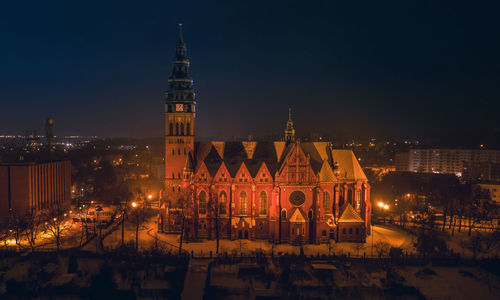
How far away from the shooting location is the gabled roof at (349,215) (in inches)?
2367

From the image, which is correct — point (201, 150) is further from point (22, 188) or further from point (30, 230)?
point (22, 188)

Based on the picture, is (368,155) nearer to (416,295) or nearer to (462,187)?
(462,187)

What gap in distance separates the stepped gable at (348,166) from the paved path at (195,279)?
26.9 metres

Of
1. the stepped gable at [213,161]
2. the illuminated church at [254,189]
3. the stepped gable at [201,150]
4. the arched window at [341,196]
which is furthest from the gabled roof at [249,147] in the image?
the arched window at [341,196]

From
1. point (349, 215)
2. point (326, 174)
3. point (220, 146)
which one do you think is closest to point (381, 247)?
point (349, 215)

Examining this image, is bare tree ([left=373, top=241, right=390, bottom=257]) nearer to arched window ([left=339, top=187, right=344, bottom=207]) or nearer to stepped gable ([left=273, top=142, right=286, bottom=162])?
arched window ([left=339, top=187, right=344, bottom=207])

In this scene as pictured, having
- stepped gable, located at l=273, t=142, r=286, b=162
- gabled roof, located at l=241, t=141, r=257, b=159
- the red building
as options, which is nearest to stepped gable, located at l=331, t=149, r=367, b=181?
stepped gable, located at l=273, t=142, r=286, b=162

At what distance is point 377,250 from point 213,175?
2681 centimetres

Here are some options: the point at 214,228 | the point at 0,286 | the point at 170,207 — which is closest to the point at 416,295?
the point at 214,228

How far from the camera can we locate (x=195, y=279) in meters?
45.4

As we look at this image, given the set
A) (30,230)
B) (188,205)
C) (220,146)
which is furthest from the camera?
(220,146)

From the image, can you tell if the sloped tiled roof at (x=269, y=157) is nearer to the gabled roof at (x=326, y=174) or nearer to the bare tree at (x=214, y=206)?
the gabled roof at (x=326, y=174)

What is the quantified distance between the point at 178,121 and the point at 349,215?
31101 mm

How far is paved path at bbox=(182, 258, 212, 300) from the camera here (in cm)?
4169
